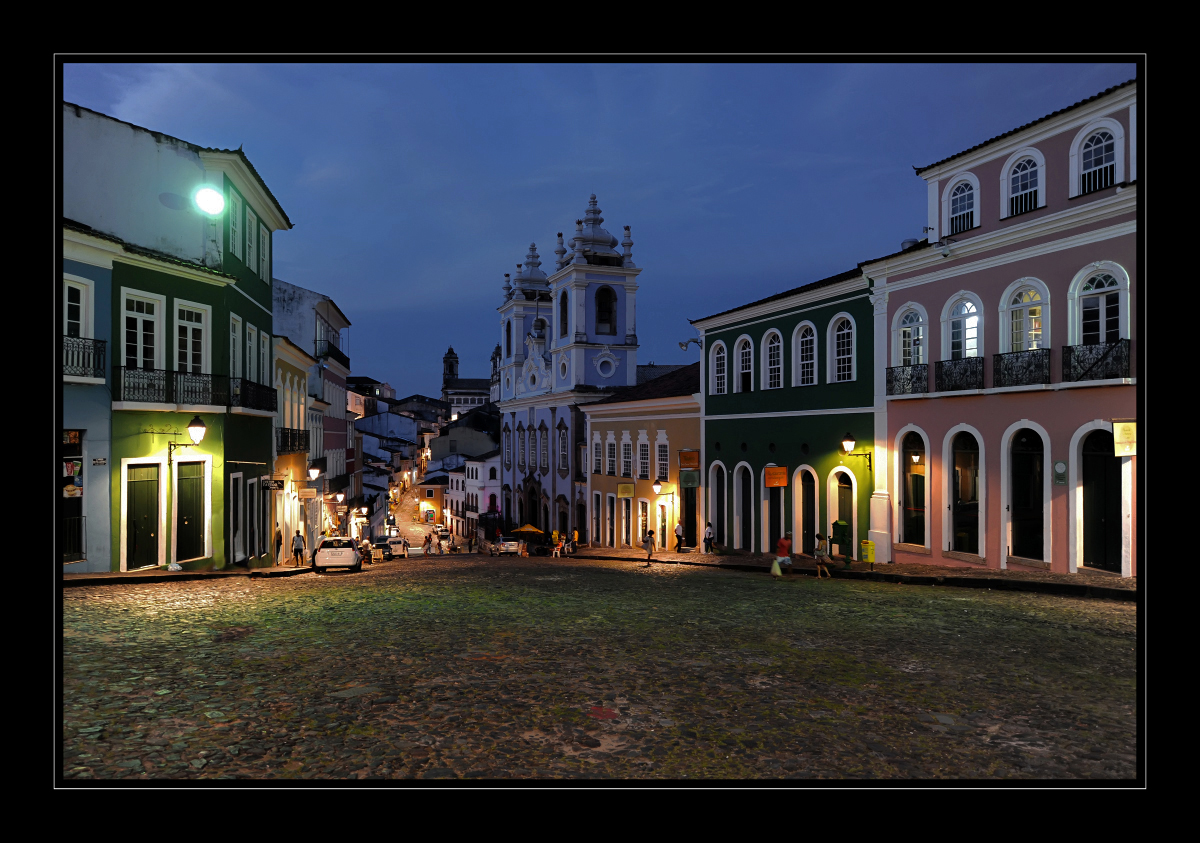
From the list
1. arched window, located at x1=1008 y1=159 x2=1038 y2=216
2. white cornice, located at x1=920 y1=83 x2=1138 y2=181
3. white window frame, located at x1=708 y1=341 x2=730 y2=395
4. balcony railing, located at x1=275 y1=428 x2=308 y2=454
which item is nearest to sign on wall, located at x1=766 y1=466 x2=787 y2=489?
white window frame, located at x1=708 y1=341 x2=730 y2=395

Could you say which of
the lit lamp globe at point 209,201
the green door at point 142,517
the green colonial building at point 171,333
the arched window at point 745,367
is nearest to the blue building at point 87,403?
the green colonial building at point 171,333

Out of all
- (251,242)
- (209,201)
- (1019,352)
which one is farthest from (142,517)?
(1019,352)

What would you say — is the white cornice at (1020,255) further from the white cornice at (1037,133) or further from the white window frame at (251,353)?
the white window frame at (251,353)

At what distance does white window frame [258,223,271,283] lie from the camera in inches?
924

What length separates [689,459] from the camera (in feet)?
99.0

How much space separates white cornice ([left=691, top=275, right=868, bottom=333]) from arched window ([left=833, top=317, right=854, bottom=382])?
85 centimetres

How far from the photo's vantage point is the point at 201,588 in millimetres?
14523

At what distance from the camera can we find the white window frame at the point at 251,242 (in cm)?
2173

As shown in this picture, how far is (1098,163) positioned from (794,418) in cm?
1141

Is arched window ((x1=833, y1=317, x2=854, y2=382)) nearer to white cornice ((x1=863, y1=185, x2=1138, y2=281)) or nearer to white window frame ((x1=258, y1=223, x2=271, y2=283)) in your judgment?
white cornice ((x1=863, y1=185, x2=1138, y2=281))

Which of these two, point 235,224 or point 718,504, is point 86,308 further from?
point 718,504

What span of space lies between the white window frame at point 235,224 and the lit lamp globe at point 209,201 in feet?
2.70

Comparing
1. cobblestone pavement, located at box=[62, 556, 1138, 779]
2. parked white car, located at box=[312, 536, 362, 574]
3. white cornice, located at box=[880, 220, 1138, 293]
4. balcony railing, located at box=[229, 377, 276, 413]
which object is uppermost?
white cornice, located at box=[880, 220, 1138, 293]

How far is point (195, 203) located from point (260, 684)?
1488 centimetres
